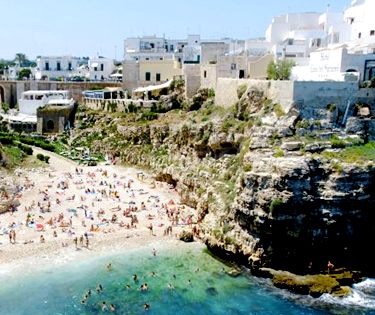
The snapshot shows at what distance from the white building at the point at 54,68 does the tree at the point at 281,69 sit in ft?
131

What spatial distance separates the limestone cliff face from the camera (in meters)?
26.2

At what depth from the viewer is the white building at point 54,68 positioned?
70.1m

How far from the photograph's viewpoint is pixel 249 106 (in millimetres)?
34750

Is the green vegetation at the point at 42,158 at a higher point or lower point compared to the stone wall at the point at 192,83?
lower

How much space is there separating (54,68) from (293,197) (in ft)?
178

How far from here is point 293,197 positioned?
26.0 metres

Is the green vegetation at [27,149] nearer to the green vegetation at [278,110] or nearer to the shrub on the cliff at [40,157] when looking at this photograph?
the shrub on the cliff at [40,157]

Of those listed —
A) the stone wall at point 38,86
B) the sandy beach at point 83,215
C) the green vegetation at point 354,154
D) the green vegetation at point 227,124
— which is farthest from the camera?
the stone wall at point 38,86

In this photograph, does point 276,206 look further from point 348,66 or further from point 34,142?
point 34,142

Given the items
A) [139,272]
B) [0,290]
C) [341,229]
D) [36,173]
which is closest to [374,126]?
[341,229]

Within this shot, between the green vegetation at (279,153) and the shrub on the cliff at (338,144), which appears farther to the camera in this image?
the shrub on the cliff at (338,144)

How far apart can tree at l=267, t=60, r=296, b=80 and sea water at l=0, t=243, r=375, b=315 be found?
16.8 m

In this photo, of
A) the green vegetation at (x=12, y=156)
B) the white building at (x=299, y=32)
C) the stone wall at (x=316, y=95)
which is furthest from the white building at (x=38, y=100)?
the stone wall at (x=316, y=95)

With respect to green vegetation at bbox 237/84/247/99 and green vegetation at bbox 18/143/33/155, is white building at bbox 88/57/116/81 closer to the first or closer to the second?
green vegetation at bbox 18/143/33/155
